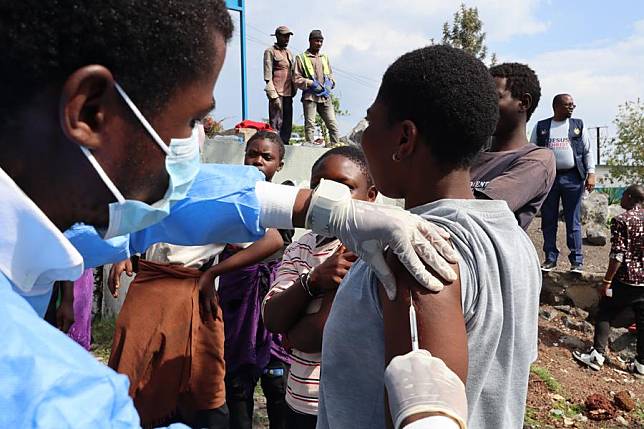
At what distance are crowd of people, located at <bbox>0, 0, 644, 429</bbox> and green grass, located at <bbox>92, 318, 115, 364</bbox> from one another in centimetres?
337

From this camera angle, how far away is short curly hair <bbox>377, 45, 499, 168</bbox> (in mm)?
1323

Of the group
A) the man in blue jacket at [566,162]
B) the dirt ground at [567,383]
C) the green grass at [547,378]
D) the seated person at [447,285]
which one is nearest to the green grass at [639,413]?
the dirt ground at [567,383]

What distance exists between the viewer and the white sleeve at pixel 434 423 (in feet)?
3.18

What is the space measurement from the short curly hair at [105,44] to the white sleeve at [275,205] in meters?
0.84

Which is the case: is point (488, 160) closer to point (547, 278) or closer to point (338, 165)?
point (338, 165)

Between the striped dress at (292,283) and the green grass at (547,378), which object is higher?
the striped dress at (292,283)

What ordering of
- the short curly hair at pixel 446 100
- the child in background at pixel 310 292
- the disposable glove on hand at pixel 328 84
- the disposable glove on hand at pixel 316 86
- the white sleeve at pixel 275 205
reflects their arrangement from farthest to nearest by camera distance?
the disposable glove on hand at pixel 328 84 < the disposable glove on hand at pixel 316 86 < the child in background at pixel 310 292 < the white sleeve at pixel 275 205 < the short curly hair at pixel 446 100

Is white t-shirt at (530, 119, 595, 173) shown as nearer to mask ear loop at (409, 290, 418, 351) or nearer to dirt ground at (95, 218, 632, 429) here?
dirt ground at (95, 218, 632, 429)

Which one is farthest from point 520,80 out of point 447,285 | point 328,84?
point 328,84

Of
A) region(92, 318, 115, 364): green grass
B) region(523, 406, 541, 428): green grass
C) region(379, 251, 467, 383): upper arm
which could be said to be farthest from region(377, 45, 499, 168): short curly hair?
region(92, 318, 115, 364): green grass

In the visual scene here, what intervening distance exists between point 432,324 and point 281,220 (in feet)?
2.51

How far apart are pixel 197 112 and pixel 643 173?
14255mm

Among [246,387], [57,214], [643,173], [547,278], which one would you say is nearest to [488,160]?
[246,387]

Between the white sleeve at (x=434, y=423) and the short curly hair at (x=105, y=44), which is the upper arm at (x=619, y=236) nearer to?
the white sleeve at (x=434, y=423)
